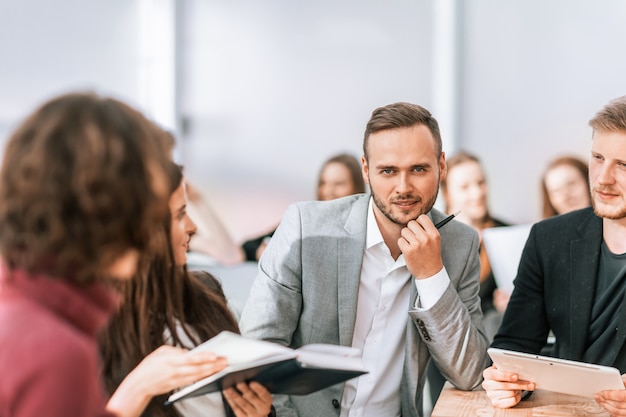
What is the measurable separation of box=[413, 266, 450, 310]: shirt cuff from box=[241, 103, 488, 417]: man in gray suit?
0.03 m

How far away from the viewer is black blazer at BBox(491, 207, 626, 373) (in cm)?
227

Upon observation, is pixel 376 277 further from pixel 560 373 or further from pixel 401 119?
pixel 560 373

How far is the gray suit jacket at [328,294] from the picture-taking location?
2205 mm

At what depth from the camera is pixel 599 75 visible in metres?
4.41

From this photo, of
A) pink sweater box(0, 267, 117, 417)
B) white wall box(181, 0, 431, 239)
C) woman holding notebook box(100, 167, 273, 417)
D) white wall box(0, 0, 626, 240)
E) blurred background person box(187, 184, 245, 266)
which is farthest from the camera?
white wall box(181, 0, 431, 239)

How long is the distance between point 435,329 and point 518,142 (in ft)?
8.63

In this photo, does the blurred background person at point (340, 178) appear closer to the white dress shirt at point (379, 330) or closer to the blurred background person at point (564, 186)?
the blurred background person at point (564, 186)

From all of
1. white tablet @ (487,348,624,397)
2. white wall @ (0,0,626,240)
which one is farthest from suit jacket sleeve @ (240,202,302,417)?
white wall @ (0,0,626,240)

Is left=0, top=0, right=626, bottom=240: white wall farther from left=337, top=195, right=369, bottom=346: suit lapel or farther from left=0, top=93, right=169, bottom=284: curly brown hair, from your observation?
left=0, top=93, right=169, bottom=284: curly brown hair

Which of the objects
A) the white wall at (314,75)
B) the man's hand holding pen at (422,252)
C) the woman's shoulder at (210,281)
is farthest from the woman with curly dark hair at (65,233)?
the white wall at (314,75)

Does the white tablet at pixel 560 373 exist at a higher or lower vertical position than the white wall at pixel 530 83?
lower

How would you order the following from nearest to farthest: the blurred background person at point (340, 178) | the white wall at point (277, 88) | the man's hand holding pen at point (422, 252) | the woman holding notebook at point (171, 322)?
the woman holding notebook at point (171, 322) → the man's hand holding pen at point (422, 252) → the blurred background person at point (340, 178) → the white wall at point (277, 88)

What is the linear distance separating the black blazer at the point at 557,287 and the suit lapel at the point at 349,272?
462 millimetres

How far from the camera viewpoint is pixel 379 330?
2275 millimetres
